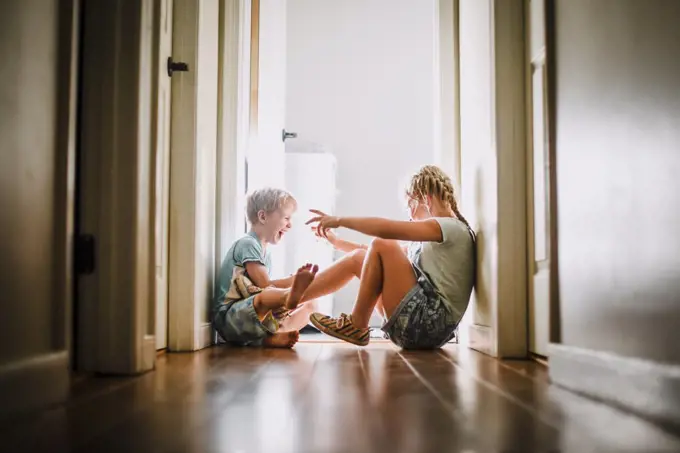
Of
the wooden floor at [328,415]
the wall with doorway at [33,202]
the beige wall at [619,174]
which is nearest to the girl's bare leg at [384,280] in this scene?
the wooden floor at [328,415]

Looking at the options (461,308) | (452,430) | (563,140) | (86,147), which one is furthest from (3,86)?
(461,308)

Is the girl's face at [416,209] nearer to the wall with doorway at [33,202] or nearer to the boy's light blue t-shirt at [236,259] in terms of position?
the boy's light blue t-shirt at [236,259]

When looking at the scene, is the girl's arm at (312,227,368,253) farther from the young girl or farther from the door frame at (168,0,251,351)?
the door frame at (168,0,251,351)

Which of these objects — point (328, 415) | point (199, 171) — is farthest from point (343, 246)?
point (328, 415)

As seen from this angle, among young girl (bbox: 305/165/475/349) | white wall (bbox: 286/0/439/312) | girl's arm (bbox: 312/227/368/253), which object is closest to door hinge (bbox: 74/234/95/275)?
young girl (bbox: 305/165/475/349)

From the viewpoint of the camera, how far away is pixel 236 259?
8.21 feet

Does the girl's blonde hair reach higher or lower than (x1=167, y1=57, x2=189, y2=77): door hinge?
lower

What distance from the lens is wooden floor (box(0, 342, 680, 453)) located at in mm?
810

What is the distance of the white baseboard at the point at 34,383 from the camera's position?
3.48 ft

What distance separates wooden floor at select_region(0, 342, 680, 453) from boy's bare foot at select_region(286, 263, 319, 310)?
0.60 metres

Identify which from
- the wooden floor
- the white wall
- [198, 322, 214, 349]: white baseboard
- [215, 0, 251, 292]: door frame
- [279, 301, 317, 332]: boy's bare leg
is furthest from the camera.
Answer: the white wall

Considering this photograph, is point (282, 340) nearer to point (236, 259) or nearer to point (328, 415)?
point (236, 259)

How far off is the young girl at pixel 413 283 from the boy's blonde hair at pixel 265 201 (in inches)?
11.6

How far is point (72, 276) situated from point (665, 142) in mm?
1183
